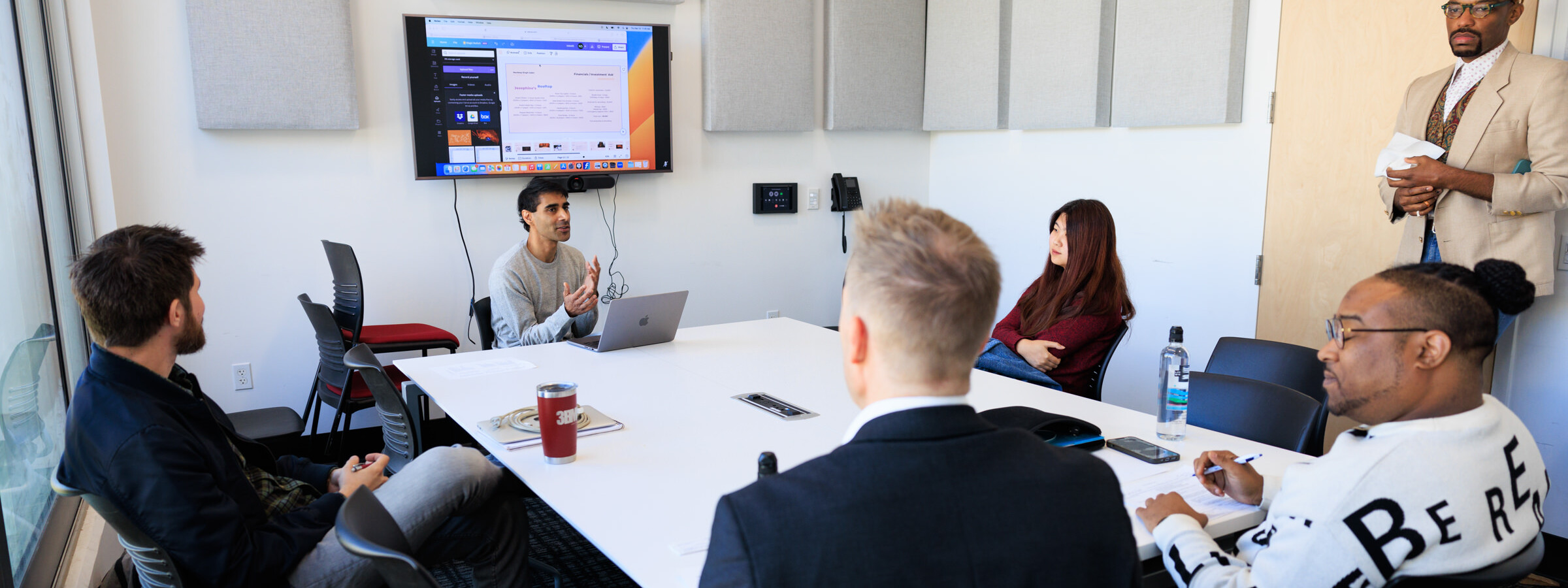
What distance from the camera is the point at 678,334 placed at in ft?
10.6

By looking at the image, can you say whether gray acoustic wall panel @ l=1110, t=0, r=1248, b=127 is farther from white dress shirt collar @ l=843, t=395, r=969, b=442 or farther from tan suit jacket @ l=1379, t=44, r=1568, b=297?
white dress shirt collar @ l=843, t=395, r=969, b=442

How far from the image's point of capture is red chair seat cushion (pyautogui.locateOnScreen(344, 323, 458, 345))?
3.58 meters

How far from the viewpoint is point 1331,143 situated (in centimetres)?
334

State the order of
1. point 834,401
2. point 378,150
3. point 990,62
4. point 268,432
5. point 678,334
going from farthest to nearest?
point 990,62 → point 378,150 → point 678,334 → point 268,432 → point 834,401

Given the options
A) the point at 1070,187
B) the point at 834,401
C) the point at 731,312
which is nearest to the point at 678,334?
the point at 834,401

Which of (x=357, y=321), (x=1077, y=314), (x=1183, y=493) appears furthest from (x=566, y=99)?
(x=1183, y=493)

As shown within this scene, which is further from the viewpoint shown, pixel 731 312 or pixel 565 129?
pixel 731 312

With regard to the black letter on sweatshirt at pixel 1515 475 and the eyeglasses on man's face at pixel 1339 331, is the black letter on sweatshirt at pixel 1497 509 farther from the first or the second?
the eyeglasses on man's face at pixel 1339 331

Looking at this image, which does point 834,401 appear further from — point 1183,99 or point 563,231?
point 1183,99

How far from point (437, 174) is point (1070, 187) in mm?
2912

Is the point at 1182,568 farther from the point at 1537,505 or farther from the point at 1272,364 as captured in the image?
the point at 1272,364

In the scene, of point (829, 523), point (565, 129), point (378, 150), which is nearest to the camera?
point (829, 523)

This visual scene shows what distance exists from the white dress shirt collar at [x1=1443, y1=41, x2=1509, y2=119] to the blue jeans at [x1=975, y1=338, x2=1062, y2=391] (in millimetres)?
1413

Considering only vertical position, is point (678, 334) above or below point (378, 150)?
below
